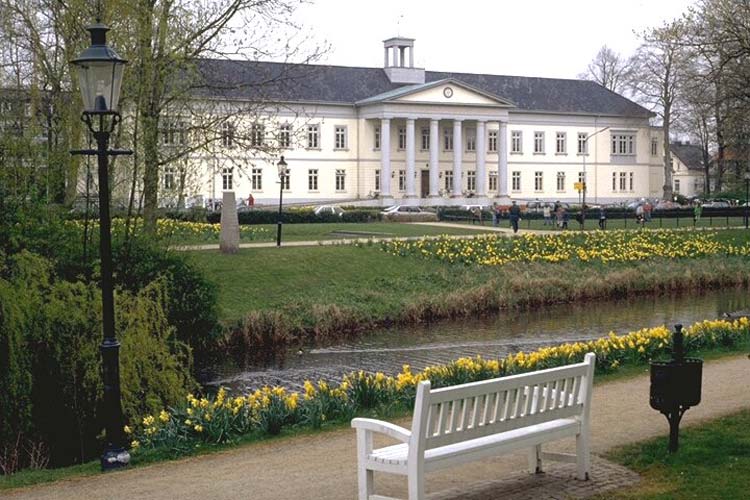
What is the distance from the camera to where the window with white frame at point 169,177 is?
72.4ft

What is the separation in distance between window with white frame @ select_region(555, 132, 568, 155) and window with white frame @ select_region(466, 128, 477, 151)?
718cm

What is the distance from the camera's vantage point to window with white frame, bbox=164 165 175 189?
2208 centimetres

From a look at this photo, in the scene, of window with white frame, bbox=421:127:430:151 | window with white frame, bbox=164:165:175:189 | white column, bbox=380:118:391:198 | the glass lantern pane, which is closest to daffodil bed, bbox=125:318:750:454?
the glass lantern pane

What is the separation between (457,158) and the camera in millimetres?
77875

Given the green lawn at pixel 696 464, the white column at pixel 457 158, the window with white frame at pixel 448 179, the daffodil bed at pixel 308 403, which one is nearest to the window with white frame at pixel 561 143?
the window with white frame at pixel 448 179

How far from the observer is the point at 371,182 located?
77.9 metres

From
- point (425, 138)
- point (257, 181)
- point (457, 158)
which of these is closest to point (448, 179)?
point (457, 158)

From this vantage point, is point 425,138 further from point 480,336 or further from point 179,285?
point 179,285

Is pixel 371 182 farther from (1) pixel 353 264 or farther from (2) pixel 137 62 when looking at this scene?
(2) pixel 137 62

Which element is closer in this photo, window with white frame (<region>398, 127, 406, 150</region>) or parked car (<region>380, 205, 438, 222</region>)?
parked car (<region>380, 205, 438, 222</region>)

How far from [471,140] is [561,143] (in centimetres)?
789

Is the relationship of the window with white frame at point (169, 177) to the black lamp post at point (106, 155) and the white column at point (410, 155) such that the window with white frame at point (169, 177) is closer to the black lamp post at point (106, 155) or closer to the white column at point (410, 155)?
the black lamp post at point (106, 155)

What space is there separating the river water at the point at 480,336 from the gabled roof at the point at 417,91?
42.0 m

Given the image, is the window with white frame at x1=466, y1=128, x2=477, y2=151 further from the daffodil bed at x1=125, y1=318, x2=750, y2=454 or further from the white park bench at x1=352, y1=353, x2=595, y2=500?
the white park bench at x1=352, y1=353, x2=595, y2=500
